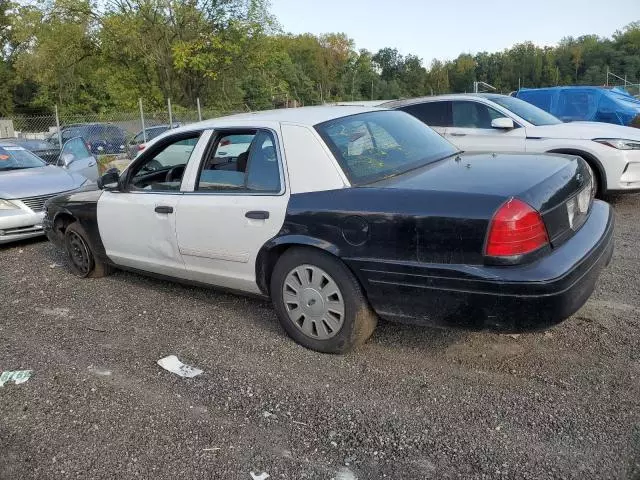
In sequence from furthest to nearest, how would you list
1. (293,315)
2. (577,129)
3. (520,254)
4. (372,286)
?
(577,129) < (293,315) < (372,286) < (520,254)

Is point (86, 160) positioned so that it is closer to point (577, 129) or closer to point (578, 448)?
point (577, 129)

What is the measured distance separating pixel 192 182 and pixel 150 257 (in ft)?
2.82

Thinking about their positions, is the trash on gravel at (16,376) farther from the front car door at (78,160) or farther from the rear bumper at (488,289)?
the front car door at (78,160)

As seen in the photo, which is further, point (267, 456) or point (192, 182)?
point (192, 182)

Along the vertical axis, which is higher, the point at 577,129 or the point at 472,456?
the point at 577,129

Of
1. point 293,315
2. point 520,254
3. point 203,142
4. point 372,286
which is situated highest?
point 203,142

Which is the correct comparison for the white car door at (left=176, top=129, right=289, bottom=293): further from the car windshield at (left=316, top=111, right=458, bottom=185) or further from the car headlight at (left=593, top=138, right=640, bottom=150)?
the car headlight at (left=593, top=138, right=640, bottom=150)

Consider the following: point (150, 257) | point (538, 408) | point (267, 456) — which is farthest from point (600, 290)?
point (150, 257)

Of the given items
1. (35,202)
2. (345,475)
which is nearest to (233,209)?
(345,475)

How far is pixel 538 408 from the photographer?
2820 millimetres

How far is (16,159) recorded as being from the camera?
8.20 metres

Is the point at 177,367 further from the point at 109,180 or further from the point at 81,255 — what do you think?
the point at 81,255

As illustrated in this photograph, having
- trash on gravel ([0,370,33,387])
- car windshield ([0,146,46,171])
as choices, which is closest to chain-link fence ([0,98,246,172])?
car windshield ([0,146,46,171])

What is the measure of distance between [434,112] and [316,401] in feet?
20.3
